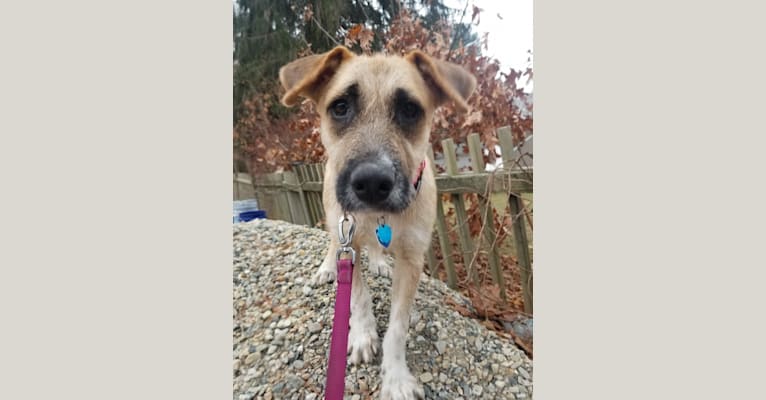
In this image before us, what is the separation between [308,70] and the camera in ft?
5.66

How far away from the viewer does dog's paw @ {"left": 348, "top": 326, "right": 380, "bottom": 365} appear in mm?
1846

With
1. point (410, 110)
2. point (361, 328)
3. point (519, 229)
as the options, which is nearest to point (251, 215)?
point (361, 328)

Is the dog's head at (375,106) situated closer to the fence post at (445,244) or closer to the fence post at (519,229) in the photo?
the fence post at (519,229)

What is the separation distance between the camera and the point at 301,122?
1.95m

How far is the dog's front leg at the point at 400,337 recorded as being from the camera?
5.56 feet

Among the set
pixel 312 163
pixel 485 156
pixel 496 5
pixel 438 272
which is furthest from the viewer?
pixel 438 272

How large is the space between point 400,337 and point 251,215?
0.96m

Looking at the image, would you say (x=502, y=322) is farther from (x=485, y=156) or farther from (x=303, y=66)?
(x=303, y=66)

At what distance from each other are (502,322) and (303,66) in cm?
161

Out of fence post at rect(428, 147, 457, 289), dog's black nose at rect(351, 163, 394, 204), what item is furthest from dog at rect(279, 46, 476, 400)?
fence post at rect(428, 147, 457, 289)

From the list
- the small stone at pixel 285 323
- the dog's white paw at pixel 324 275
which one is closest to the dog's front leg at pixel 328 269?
the dog's white paw at pixel 324 275

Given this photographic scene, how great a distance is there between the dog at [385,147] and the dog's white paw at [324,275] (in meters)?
0.32

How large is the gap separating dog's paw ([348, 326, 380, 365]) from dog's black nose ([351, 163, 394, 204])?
0.83 meters

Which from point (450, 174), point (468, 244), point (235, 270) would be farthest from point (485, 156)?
point (235, 270)
